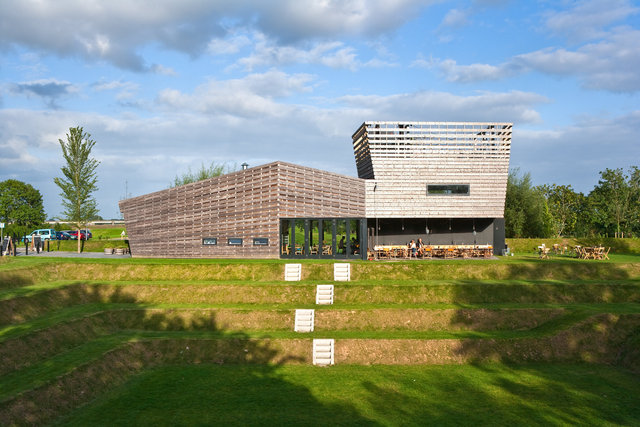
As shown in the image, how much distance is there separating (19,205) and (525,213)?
6220 centimetres

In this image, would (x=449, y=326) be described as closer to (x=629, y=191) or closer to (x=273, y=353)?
(x=273, y=353)

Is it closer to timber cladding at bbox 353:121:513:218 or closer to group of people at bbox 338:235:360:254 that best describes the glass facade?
group of people at bbox 338:235:360:254

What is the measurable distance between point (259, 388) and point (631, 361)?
1274 centimetres

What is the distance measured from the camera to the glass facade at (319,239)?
27.0m

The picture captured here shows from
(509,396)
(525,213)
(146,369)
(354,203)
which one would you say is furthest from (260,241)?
(525,213)

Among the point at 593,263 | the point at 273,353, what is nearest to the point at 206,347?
the point at 273,353

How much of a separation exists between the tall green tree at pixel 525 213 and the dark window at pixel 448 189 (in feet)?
51.7

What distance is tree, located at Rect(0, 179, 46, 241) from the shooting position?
5586 centimetres

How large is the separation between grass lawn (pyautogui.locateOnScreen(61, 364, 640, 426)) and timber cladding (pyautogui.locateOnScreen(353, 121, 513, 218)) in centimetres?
1727

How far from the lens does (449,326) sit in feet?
58.4

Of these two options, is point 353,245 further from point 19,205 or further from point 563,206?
point 19,205

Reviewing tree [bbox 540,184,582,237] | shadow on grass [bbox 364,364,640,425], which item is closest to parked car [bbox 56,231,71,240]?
shadow on grass [bbox 364,364,640,425]

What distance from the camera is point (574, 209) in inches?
2360

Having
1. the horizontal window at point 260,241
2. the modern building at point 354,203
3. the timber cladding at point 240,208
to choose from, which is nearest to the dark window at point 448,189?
the modern building at point 354,203
